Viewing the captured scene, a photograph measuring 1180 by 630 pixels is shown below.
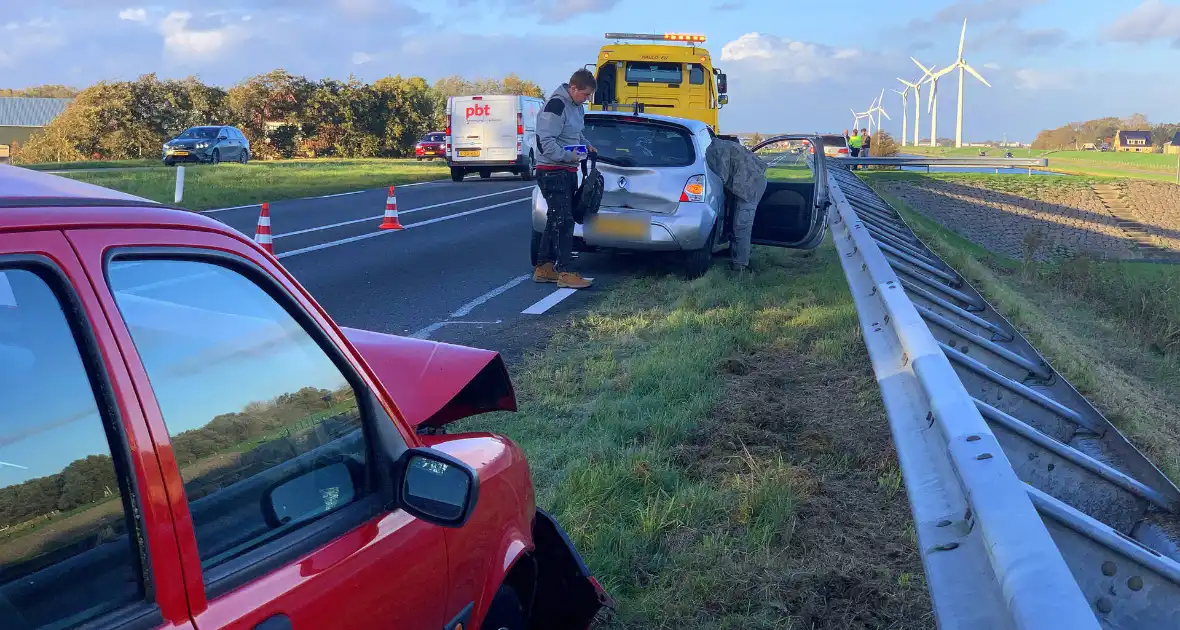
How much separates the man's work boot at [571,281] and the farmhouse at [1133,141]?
120958mm

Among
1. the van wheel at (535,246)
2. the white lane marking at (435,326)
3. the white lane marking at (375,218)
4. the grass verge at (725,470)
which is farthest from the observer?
the white lane marking at (375,218)

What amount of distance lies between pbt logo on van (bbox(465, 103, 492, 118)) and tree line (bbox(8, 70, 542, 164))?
1618 cm

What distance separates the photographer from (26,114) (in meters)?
42.2

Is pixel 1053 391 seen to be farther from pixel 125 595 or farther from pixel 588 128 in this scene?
pixel 588 128

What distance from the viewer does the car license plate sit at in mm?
10062

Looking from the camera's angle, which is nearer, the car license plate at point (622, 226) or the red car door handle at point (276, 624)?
the red car door handle at point (276, 624)

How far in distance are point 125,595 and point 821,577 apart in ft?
8.52

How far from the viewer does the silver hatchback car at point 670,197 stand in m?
9.99

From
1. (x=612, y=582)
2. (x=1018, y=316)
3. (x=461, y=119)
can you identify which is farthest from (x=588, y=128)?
(x=461, y=119)

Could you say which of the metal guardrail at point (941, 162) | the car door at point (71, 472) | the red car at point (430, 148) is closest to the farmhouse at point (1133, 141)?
the metal guardrail at point (941, 162)

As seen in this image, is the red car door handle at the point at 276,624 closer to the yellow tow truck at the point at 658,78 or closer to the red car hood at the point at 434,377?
the red car hood at the point at 434,377

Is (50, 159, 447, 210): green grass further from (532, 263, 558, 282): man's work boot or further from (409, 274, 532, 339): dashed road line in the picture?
(532, 263, 558, 282): man's work boot

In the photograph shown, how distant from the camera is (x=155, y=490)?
5.01 feet

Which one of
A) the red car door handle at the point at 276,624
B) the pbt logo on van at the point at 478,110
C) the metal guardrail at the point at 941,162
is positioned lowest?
the red car door handle at the point at 276,624
